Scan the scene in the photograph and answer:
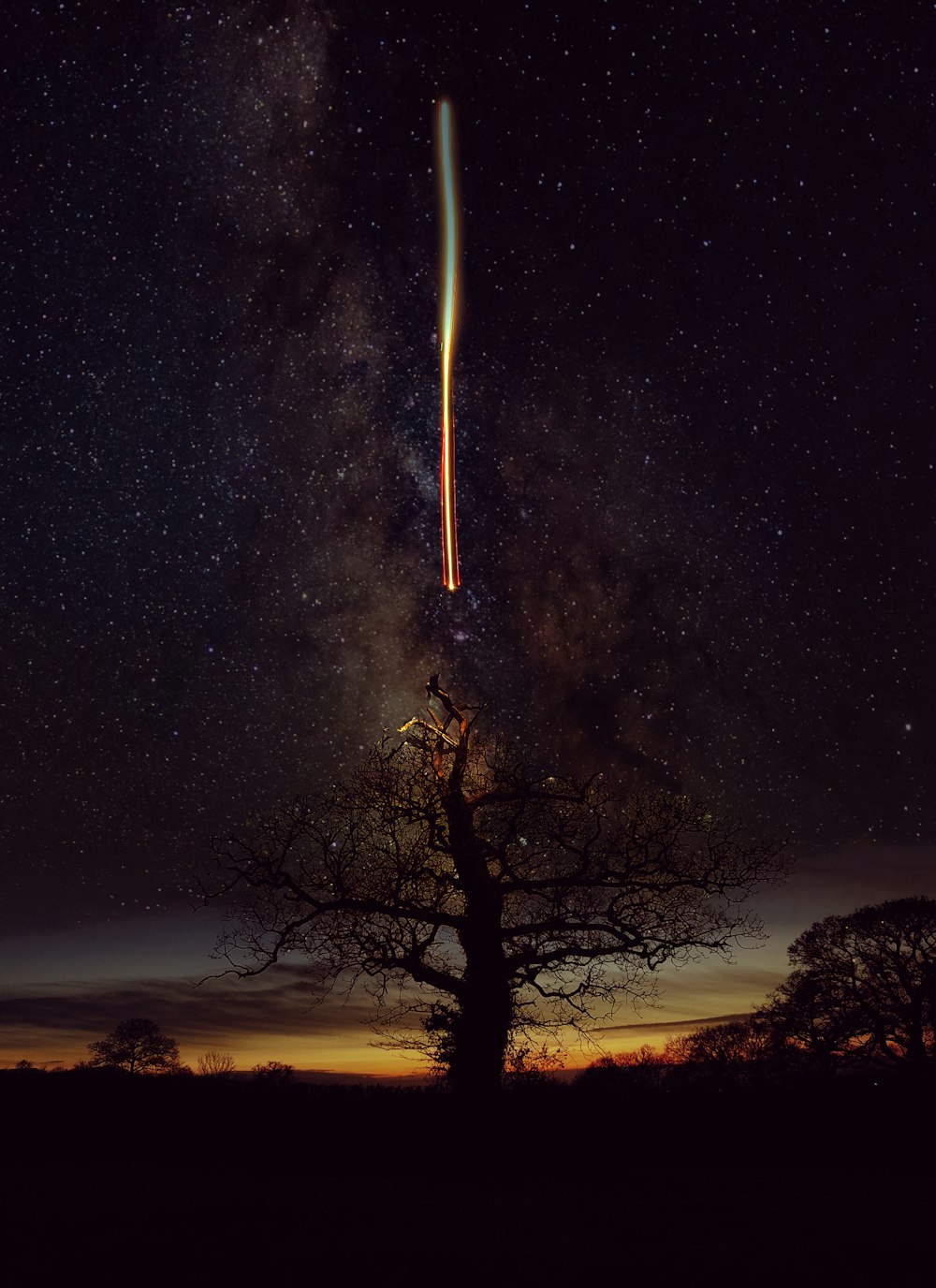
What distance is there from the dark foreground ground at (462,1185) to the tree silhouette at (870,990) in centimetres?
1458

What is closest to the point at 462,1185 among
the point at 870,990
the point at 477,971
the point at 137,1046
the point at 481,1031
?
the point at 481,1031

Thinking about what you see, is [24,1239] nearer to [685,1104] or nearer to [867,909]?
[685,1104]

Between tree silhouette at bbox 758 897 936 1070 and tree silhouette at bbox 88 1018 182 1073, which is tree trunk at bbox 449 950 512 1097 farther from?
tree silhouette at bbox 88 1018 182 1073

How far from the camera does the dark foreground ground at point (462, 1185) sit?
20.6ft

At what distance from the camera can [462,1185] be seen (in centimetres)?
921

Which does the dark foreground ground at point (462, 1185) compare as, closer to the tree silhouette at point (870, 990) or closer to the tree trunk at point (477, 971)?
the tree trunk at point (477, 971)

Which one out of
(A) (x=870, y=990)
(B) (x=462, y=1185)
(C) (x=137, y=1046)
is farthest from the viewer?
(C) (x=137, y=1046)

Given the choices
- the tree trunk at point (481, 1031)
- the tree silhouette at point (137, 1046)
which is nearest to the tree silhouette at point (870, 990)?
the tree trunk at point (481, 1031)

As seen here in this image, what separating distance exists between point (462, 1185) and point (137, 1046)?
4112 cm

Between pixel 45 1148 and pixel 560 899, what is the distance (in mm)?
8336

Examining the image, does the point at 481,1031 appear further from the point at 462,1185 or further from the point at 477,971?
the point at 462,1185

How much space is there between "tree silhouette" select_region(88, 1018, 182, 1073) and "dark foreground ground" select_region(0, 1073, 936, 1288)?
111ft

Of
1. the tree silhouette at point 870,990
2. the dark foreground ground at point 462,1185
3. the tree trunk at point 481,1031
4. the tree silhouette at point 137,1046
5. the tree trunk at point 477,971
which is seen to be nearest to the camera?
the dark foreground ground at point 462,1185

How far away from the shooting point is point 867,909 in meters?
26.9
